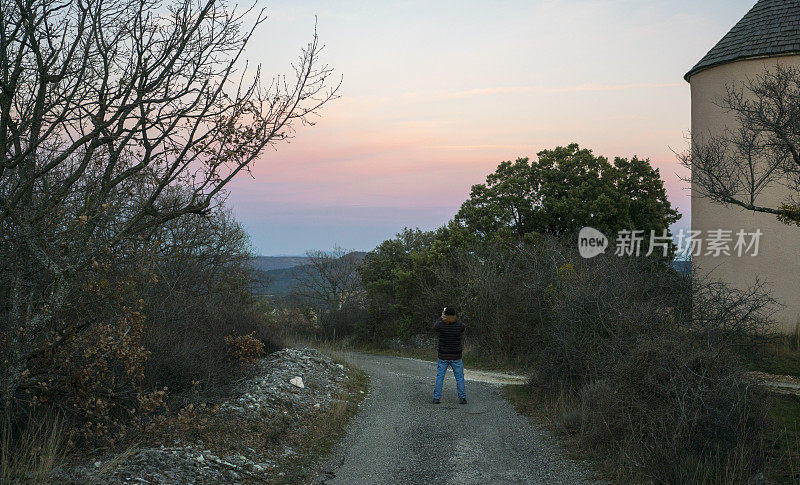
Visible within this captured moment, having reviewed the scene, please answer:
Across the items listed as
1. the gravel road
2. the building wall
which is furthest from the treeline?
the building wall

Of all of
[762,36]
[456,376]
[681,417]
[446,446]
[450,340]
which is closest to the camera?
[681,417]

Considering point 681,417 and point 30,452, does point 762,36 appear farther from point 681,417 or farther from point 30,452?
point 30,452

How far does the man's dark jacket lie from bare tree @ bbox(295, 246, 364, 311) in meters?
28.0

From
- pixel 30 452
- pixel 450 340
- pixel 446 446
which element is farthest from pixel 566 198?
pixel 30 452

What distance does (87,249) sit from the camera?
6613 mm

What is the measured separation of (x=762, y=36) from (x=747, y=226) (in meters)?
6.39

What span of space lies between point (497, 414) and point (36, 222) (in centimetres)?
825

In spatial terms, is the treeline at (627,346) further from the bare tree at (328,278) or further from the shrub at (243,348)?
the bare tree at (328,278)

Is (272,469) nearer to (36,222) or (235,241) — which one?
(36,222)

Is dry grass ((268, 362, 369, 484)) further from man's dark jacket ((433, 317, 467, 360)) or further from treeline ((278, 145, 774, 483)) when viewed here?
treeline ((278, 145, 774, 483))

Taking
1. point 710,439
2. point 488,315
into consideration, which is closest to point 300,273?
point 488,315

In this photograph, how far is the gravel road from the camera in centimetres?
743

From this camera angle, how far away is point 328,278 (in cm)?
4191

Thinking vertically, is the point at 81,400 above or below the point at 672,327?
below
